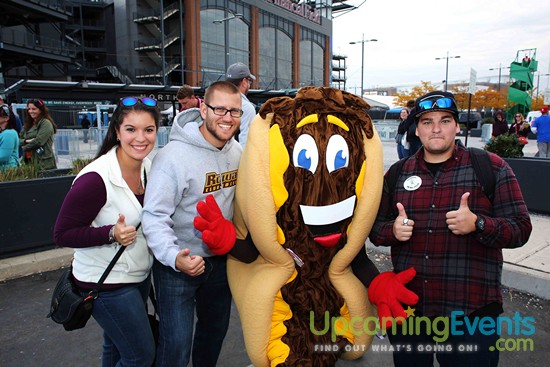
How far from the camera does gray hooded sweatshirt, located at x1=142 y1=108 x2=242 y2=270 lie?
2.07m

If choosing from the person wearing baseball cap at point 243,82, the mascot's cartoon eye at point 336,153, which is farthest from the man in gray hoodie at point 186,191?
the person wearing baseball cap at point 243,82

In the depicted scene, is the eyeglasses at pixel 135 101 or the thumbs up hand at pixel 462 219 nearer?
the thumbs up hand at pixel 462 219

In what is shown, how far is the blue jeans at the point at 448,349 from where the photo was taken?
207 centimetres

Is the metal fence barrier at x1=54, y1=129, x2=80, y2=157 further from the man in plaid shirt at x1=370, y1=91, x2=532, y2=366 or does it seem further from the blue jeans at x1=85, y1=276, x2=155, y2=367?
the man in plaid shirt at x1=370, y1=91, x2=532, y2=366

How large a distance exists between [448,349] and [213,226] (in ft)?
4.49

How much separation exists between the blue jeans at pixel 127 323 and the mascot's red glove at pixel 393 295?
1212mm

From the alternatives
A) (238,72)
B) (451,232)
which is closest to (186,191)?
(451,232)

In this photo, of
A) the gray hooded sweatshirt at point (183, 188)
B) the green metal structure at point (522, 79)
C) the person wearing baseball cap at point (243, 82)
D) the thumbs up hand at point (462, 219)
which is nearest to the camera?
the thumbs up hand at point (462, 219)

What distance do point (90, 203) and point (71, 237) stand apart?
0.60 ft

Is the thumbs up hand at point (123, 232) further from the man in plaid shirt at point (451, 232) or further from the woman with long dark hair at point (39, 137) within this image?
the woman with long dark hair at point (39, 137)

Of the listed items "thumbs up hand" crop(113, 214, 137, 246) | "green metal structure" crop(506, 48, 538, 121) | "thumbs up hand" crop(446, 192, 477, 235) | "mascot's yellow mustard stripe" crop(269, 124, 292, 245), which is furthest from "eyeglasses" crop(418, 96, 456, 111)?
"green metal structure" crop(506, 48, 538, 121)

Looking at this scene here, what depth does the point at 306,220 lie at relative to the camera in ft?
6.95

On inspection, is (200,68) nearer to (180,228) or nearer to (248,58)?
(248,58)

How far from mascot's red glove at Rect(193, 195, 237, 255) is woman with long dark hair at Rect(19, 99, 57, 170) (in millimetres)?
5010
